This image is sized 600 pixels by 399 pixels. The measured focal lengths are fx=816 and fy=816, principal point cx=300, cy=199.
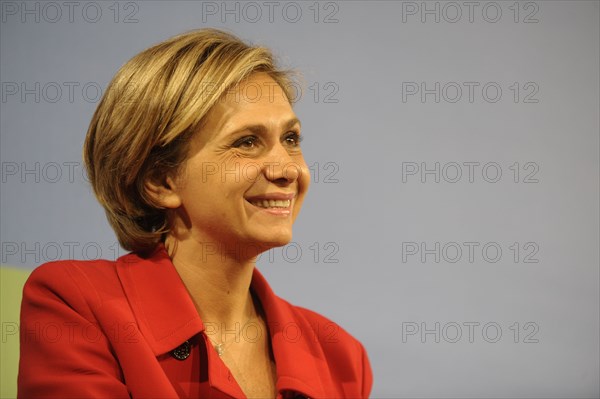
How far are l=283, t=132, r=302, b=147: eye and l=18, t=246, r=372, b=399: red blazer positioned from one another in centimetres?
32

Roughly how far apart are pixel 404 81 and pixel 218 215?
3.69 ft

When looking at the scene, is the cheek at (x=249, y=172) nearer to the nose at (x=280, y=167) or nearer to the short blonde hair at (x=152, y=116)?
the nose at (x=280, y=167)

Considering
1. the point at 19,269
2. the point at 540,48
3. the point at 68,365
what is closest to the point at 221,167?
the point at 68,365

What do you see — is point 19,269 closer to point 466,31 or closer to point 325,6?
point 325,6

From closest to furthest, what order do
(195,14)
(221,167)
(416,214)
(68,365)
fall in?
(68,365)
(221,167)
(195,14)
(416,214)

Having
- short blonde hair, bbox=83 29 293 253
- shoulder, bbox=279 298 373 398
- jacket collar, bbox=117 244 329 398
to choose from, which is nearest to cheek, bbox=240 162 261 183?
short blonde hair, bbox=83 29 293 253

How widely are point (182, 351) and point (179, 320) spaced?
0.18 ft

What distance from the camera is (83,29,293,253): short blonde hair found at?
1467 millimetres

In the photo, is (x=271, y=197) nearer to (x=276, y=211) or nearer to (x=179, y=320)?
(x=276, y=211)

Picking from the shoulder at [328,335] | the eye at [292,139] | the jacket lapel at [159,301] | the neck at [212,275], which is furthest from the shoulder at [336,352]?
the eye at [292,139]

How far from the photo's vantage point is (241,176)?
4.78ft

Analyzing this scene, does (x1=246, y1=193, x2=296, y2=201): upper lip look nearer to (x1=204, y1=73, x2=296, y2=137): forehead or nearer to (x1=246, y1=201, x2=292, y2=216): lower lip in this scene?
(x1=246, y1=201, x2=292, y2=216): lower lip

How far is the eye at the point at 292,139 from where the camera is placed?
157 cm

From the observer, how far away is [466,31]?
Result: 98.1 inches
